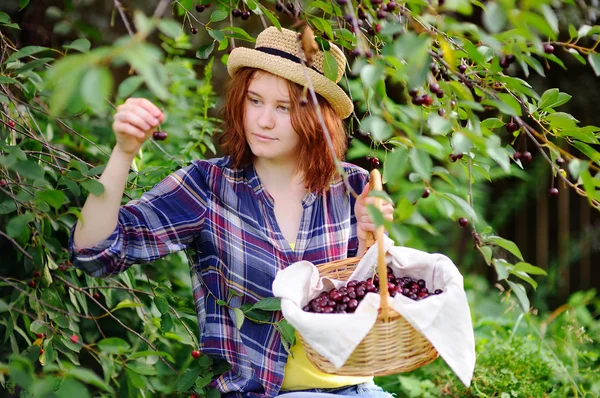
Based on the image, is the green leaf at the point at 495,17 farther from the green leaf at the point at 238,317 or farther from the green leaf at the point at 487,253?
the green leaf at the point at 238,317

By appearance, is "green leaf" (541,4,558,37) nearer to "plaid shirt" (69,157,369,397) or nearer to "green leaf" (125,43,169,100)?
"green leaf" (125,43,169,100)

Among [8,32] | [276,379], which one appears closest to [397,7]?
[276,379]

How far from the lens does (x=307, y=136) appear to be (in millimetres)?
1914

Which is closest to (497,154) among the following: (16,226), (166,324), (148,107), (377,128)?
(377,128)

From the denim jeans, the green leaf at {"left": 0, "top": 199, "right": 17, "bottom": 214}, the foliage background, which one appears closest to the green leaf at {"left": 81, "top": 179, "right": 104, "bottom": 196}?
the foliage background

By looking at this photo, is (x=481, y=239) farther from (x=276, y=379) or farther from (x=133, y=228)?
(x=133, y=228)

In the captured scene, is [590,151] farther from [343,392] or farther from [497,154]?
[343,392]

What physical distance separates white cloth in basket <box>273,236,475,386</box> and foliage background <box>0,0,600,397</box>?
0.13 meters

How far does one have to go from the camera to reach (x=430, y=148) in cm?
120

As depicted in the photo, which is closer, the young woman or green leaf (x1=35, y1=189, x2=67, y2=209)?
green leaf (x1=35, y1=189, x2=67, y2=209)

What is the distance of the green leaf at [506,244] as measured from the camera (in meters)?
1.41

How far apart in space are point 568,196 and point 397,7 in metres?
3.60

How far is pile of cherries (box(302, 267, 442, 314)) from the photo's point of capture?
1.55m

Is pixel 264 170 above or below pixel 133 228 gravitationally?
above
